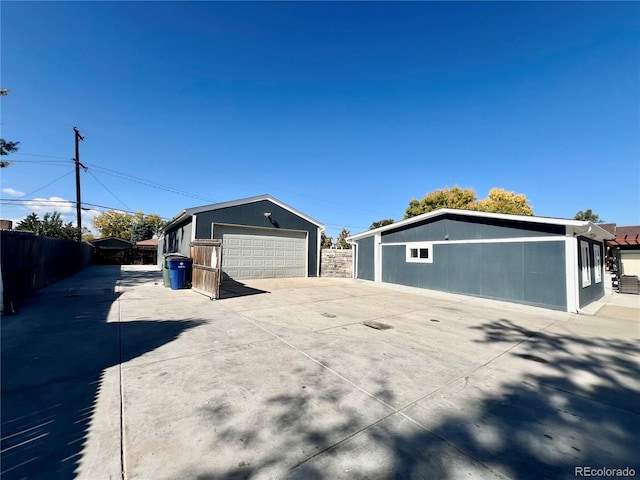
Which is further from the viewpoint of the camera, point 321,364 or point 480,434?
point 321,364

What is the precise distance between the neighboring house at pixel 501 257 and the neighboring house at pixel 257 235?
447cm

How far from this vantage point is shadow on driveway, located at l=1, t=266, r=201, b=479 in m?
1.83

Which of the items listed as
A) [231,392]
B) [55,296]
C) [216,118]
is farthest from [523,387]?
[216,118]

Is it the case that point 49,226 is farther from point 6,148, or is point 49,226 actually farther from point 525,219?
point 525,219

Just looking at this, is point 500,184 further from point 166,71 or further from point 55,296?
point 55,296

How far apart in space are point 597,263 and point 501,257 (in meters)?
5.56

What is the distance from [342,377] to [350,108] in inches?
531

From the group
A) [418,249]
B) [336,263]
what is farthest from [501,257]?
[336,263]

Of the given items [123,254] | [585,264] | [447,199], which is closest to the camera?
[585,264]

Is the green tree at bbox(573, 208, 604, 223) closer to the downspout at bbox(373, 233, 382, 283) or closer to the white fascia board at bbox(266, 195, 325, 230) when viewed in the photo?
the downspout at bbox(373, 233, 382, 283)

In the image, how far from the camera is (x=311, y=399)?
259 centimetres

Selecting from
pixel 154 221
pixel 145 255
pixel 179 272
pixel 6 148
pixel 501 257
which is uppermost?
pixel 154 221

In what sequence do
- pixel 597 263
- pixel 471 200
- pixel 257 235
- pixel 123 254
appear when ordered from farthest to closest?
1. pixel 471 200
2. pixel 123 254
3. pixel 257 235
4. pixel 597 263

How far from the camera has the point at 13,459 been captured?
1763 millimetres
